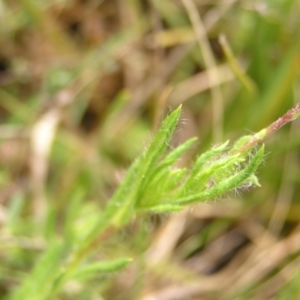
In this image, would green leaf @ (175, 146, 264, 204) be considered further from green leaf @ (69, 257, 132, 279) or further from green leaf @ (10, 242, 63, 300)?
green leaf @ (10, 242, 63, 300)

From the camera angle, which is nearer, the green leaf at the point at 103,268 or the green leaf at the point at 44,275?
the green leaf at the point at 103,268

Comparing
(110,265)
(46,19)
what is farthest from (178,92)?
(110,265)

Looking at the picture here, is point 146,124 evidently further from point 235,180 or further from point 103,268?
point 235,180

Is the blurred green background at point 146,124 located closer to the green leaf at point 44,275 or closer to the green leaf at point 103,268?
Answer: the green leaf at point 44,275

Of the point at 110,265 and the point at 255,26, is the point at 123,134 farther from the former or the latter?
the point at 110,265

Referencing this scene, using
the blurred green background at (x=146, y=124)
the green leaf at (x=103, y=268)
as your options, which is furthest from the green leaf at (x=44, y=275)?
the blurred green background at (x=146, y=124)

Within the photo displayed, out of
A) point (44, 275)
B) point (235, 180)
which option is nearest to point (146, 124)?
point (44, 275)

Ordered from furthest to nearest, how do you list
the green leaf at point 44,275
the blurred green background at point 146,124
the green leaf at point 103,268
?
the blurred green background at point 146,124, the green leaf at point 44,275, the green leaf at point 103,268

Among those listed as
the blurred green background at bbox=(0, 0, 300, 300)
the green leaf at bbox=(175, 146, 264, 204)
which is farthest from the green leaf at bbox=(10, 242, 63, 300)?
the green leaf at bbox=(175, 146, 264, 204)

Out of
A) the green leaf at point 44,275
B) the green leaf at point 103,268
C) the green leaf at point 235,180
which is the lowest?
the green leaf at point 235,180
